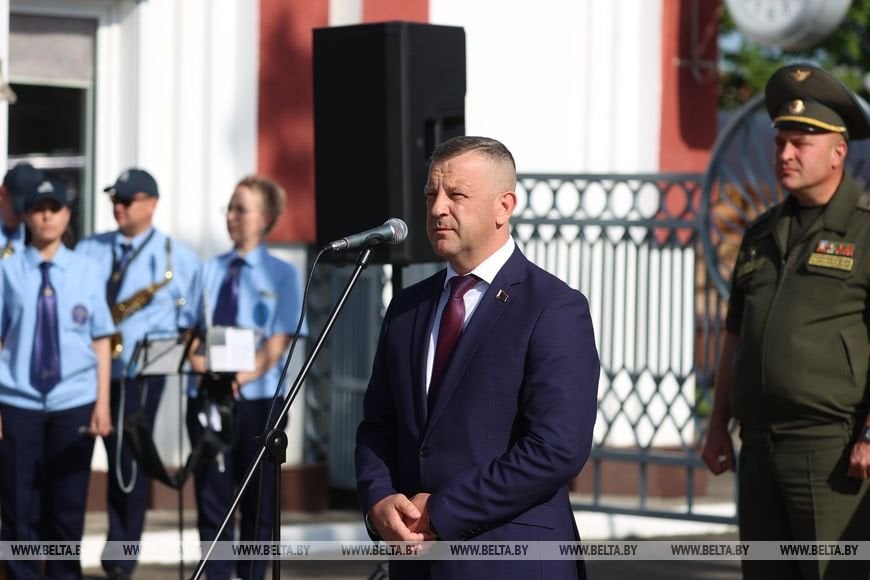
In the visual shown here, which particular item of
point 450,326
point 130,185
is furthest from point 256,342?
point 450,326

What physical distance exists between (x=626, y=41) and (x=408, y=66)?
16.4 feet

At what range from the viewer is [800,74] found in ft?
19.7

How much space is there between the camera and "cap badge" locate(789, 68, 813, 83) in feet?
19.5

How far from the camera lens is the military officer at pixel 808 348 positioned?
18.4 feet

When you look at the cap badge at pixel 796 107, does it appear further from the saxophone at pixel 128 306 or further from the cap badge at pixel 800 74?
the saxophone at pixel 128 306

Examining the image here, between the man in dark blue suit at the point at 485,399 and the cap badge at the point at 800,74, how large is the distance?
1.70 m

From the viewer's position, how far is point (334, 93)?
7348 mm

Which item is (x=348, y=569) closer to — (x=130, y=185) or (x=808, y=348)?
(x=130, y=185)

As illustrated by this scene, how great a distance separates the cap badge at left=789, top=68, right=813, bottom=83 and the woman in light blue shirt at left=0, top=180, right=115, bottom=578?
3.23 m

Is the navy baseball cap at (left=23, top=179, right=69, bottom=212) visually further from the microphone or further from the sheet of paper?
the microphone

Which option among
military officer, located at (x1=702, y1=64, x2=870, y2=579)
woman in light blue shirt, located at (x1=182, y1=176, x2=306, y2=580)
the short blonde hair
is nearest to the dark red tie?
military officer, located at (x1=702, y1=64, x2=870, y2=579)

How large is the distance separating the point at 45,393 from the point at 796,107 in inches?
136

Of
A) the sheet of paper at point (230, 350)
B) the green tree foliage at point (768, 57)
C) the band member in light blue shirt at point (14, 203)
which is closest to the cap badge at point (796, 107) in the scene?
the sheet of paper at point (230, 350)

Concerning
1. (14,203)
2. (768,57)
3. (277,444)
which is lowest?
(277,444)
